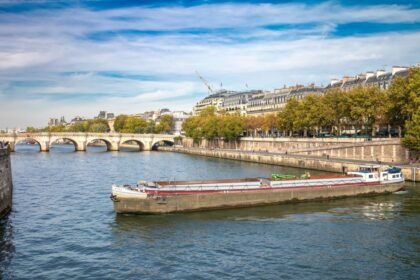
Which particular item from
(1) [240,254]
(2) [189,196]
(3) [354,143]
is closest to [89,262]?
(1) [240,254]

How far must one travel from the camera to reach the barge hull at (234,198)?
114 ft

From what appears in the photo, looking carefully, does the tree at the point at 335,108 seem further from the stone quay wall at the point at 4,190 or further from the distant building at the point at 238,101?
the distant building at the point at 238,101

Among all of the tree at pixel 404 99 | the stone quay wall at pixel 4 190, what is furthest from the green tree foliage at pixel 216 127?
the stone quay wall at pixel 4 190

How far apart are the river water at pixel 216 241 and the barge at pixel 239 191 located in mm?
860

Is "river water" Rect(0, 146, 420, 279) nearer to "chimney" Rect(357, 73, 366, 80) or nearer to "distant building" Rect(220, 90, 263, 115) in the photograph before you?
"chimney" Rect(357, 73, 366, 80)

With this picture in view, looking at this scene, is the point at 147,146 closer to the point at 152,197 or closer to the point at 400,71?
the point at 400,71

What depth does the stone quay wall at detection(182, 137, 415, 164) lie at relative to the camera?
63.2m

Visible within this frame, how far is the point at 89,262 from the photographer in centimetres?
2489

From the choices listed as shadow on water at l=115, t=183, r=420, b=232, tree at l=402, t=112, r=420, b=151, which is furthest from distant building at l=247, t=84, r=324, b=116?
shadow on water at l=115, t=183, r=420, b=232

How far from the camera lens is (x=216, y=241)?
28.5m

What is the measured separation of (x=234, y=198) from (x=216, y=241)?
1000 cm

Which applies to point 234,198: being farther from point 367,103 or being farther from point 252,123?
point 252,123

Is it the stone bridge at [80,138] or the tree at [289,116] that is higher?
the tree at [289,116]

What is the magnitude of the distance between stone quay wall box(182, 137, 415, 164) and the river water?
836 inches
